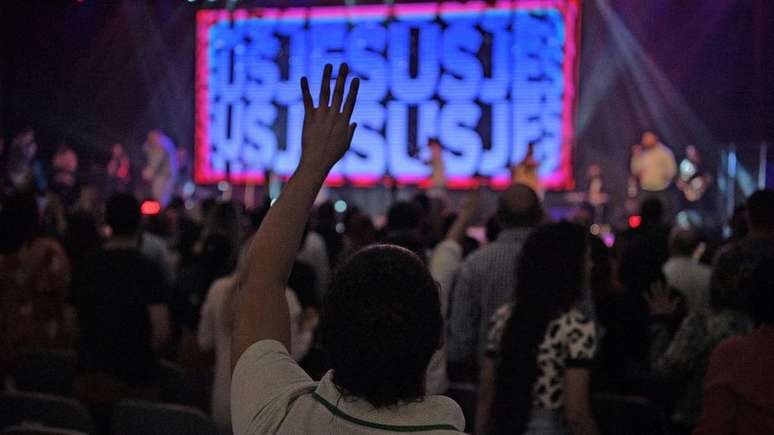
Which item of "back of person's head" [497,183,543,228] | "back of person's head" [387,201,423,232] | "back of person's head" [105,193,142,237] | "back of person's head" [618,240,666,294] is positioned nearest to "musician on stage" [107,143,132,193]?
"back of person's head" [387,201,423,232]

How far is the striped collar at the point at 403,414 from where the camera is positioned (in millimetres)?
1106

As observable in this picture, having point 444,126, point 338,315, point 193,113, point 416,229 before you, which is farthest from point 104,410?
point 193,113

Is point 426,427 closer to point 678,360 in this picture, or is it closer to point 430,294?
point 430,294

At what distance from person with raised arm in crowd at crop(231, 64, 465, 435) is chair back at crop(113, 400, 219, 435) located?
155cm

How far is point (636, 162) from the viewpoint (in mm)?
11672

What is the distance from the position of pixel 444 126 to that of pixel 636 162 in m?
2.54

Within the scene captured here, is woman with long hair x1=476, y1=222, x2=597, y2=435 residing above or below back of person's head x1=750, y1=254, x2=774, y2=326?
below

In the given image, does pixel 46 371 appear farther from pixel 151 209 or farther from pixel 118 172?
pixel 118 172

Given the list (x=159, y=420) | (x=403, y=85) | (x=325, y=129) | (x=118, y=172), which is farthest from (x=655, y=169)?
(x=325, y=129)

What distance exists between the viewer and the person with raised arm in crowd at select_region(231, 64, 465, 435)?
1.12 m

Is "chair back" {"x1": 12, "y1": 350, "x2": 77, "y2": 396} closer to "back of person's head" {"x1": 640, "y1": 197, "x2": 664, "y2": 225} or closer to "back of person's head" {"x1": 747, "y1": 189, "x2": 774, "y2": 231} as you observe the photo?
"back of person's head" {"x1": 747, "y1": 189, "x2": 774, "y2": 231}

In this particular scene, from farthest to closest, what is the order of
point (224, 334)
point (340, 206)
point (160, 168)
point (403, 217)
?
point (160, 168) → point (340, 206) → point (403, 217) → point (224, 334)

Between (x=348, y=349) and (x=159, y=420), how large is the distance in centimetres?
181

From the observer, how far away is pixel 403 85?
1248 cm
